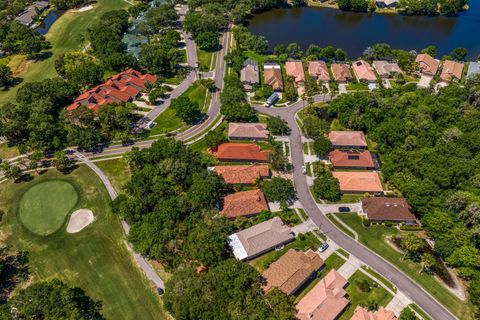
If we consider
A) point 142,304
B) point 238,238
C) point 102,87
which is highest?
point 102,87

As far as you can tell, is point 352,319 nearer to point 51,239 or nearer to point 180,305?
point 180,305

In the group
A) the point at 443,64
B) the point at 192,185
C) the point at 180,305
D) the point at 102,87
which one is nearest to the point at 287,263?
the point at 180,305

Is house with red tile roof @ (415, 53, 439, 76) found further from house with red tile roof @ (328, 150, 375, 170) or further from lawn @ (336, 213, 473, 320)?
lawn @ (336, 213, 473, 320)

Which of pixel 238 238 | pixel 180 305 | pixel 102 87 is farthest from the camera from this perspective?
pixel 102 87

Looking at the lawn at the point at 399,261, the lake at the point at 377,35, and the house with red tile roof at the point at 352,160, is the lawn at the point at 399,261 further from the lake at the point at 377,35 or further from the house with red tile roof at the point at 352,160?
the lake at the point at 377,35

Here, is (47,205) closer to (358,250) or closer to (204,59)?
(358,250)

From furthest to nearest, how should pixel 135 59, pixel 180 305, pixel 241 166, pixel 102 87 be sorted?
pixel 135 59, pixel 102 87, pixel 241 166, pixel 180 305

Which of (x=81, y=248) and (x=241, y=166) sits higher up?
(x=241, y=166)

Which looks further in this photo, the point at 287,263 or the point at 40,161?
the point at 40,161

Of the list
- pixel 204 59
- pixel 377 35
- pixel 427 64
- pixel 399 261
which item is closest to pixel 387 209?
pixel 399 261
